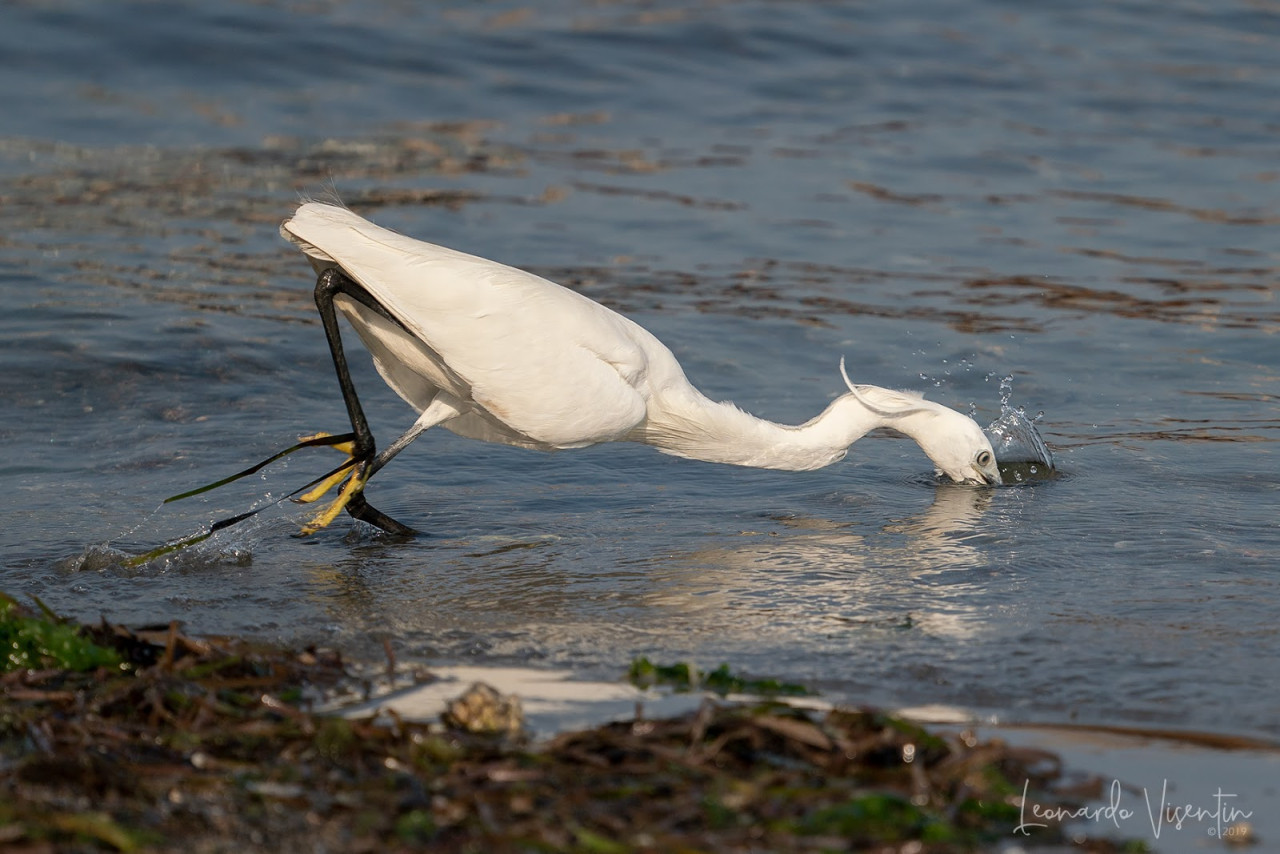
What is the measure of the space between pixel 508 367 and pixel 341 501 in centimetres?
97

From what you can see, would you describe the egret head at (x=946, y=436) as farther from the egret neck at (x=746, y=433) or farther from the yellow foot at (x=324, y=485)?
the yellow foot at (x=324, y=485)

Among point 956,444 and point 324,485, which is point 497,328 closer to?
point 324,485

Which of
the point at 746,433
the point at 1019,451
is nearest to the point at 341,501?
the point at 746,433

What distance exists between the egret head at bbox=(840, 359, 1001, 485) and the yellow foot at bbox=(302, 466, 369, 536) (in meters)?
2.24

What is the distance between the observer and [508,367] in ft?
18.8

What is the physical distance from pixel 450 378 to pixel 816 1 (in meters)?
15.1

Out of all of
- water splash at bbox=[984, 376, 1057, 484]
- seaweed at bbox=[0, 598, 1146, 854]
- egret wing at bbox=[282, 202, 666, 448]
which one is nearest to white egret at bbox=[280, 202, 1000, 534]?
egret wing at bbox=[282, 202, 666, 448]

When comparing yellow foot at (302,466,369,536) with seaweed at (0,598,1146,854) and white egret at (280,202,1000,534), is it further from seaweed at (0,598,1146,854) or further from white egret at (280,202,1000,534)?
seaweed at (0,598,1146,854)

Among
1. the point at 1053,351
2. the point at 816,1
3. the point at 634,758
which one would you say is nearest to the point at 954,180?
the point at 1053,351

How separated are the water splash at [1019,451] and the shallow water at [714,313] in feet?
0.53

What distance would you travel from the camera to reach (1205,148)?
14922mm

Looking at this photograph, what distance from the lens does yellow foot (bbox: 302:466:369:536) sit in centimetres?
606

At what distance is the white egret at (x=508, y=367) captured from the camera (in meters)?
5.72

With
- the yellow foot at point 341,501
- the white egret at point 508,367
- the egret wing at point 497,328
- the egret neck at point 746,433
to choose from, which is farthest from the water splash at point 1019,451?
the yellow foot at point 341,501
